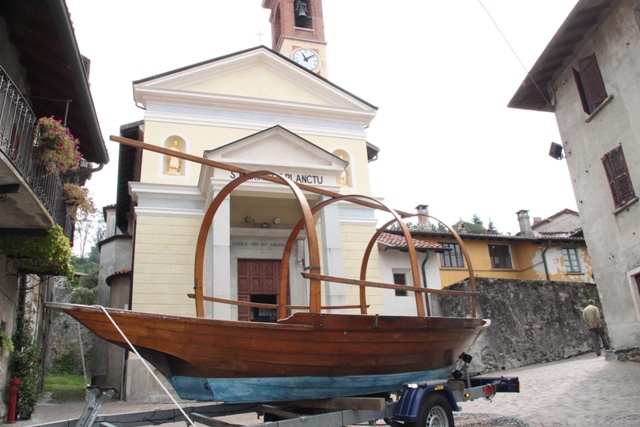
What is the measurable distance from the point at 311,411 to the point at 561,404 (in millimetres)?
5173

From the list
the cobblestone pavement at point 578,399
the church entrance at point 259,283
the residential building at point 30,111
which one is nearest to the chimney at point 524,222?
the cobblestone pavement at point 578,399

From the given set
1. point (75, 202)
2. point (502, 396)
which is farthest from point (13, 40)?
point (502, 396)

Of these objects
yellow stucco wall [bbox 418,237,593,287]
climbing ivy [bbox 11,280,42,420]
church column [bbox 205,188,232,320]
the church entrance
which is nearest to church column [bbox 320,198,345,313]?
church column [bbox 205,188,232,320]

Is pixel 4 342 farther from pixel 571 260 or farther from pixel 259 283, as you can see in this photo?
pixel 571 260

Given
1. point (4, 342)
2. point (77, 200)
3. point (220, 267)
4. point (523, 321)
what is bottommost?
point (4, 342)

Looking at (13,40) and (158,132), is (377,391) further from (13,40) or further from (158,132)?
(158,132)

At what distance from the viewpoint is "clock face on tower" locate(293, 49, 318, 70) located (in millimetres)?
24302

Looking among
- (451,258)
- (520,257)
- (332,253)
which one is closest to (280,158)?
(332,253)

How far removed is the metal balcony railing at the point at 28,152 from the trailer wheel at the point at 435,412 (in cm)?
615

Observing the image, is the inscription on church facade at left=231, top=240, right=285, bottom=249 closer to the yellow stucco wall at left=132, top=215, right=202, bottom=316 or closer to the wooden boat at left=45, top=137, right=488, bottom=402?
the yellow stucco wall at left=132, top=215, right=202, bottom=316

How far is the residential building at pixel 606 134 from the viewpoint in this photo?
37.4ft

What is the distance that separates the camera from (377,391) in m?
6.07

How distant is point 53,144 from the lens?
327 inches

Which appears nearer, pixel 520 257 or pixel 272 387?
pixel 272 387
